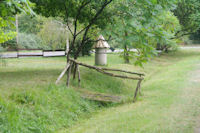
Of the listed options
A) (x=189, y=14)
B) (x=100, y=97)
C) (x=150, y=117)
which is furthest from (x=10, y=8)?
(x=189, y=14)

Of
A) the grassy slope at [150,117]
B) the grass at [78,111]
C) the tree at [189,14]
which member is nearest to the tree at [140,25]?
the grassy slope at [150,117]

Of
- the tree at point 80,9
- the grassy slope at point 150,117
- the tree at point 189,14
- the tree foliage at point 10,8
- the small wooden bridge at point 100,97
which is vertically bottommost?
the grassy slope at point 150,117

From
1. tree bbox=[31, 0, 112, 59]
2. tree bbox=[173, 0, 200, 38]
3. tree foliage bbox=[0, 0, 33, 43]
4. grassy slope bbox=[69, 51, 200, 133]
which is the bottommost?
grassy slope bbox=[69, 51, 200, 133]

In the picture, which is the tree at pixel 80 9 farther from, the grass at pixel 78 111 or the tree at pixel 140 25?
the grass at pixel 78 111

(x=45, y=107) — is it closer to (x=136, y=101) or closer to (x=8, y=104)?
(x=8, y=104)

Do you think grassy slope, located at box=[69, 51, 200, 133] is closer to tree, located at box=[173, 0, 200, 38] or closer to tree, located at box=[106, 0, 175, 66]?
tree, located at box=[106, 0, 175, 66]

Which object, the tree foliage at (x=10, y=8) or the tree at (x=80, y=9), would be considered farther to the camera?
the tree at (x=80, y=9)

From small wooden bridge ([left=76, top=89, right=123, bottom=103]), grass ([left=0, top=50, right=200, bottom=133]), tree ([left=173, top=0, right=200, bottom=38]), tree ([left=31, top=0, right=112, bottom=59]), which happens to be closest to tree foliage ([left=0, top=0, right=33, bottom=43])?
grass ([left=0, top=50, right=200, bottom=133])

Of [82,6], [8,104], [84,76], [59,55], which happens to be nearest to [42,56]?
[59,55]

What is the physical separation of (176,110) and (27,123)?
16.5 feet

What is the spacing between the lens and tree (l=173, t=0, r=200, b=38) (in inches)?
1336

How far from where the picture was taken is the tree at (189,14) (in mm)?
33925

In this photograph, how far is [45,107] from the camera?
820 centimetres

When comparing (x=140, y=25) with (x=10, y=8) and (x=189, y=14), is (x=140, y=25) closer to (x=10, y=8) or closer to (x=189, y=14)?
(x=10, y=8)
